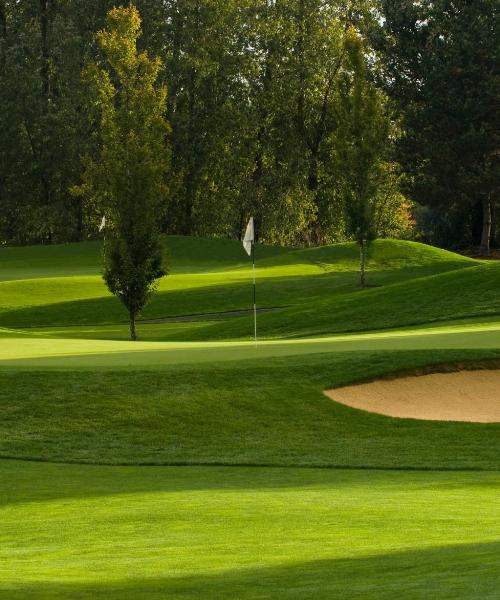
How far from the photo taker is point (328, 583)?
8.11 metres

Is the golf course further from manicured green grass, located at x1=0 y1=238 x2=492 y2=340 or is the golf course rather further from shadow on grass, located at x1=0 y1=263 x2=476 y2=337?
shadow on grass, located at x1=0 y1=263 x2=476 y2=337

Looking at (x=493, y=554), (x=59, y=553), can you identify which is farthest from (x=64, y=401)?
(x=493, y=554)

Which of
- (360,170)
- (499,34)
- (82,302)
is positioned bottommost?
(82,302)

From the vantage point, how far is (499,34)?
69.7 meters

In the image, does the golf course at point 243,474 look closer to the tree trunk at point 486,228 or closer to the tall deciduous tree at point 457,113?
the tall deciduous tree at point 457,113

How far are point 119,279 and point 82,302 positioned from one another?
11915 millimetres

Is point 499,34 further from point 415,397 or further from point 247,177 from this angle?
point 415,397

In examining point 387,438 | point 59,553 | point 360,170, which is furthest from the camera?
point 360,170

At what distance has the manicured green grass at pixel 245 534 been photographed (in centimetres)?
812

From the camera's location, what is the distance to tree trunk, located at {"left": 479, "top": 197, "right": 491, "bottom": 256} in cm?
7031

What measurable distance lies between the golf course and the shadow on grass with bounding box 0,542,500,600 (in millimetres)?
21

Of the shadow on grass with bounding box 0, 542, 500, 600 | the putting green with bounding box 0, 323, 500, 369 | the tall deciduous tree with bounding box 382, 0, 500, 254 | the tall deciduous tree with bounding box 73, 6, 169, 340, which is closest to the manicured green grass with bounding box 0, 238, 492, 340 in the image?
the tall deciduous tree with bounding box 73, 6, 169, 340

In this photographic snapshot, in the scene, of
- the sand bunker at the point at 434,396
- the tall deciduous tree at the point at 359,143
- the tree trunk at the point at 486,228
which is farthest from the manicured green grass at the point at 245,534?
the tree trunk at the point at 486,228

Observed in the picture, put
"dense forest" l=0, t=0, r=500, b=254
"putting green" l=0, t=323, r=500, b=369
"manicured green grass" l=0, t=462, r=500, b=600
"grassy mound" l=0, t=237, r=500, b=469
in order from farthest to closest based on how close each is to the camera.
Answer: "dense forest" l=0, t=0, r=500, b=254, "putting green" l=0, t=323, r=500, b=369, "grassy mound" l=0, t=237, r=500, b=469, "manicured green grass" l=0, t=462, r=500, b=600
